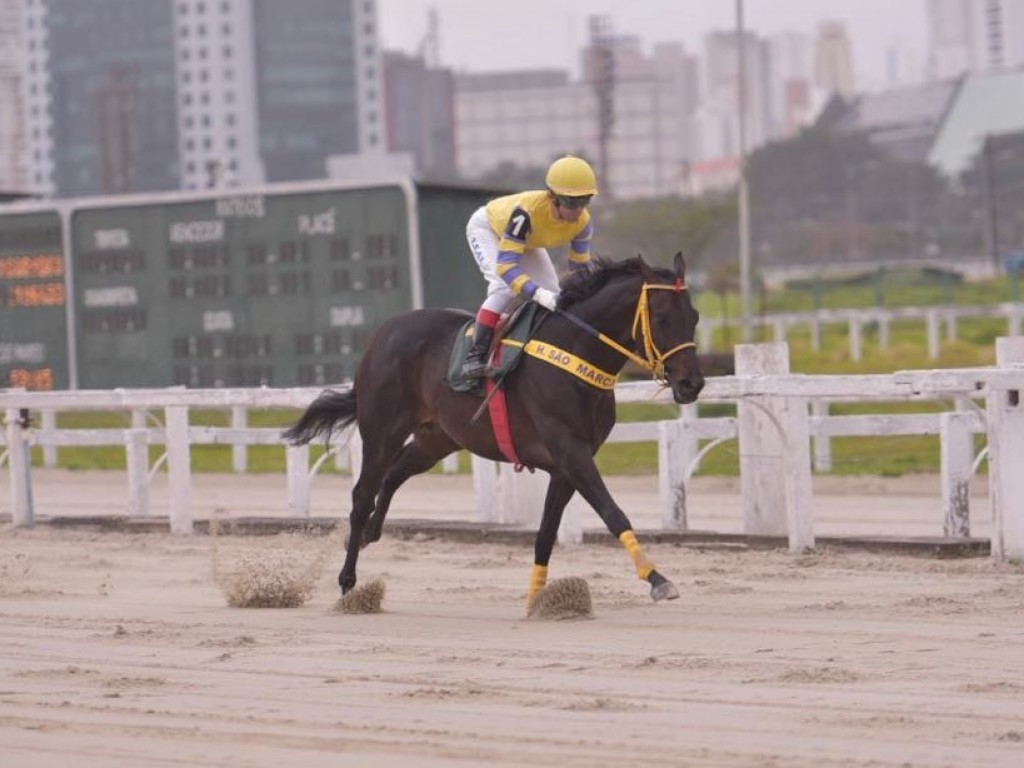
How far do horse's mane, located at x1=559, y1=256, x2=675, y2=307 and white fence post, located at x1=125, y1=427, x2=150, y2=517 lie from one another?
238 inches

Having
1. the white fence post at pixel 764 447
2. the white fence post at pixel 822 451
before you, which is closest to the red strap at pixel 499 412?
the white fence post at pixel 764 447

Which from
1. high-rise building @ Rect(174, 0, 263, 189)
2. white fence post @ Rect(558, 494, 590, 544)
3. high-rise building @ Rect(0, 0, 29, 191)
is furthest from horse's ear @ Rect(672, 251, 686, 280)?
Result: high-rise building @ Rect(0, 0, 29, 191)

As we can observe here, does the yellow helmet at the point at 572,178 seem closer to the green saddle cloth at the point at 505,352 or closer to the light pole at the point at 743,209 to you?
the green saddle cloth at the point at 505,352

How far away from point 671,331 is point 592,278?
0.49 m

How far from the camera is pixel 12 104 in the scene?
16338 centimetres

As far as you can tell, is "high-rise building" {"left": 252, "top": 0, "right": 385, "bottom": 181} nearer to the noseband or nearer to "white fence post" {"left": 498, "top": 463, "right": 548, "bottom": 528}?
"white fence post" {"left": 498, "top": 463, "right": 548, "bottom": 528}

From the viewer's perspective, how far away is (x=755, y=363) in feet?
40.1

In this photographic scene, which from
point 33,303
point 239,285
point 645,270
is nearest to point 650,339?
point 645,270

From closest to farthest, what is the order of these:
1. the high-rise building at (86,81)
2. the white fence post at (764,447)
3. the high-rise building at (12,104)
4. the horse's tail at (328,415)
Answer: the horse's tail at (328,415), the white fence post at (764,447), the high-rise building at (86,81), the high-rise building at (12,104)

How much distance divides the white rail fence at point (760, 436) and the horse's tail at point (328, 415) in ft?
5.18

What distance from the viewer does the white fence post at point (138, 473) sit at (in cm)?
1530

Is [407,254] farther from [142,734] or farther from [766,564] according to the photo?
[142,734]

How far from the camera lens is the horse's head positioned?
31.1 ft

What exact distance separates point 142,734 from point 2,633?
9.68 feet
